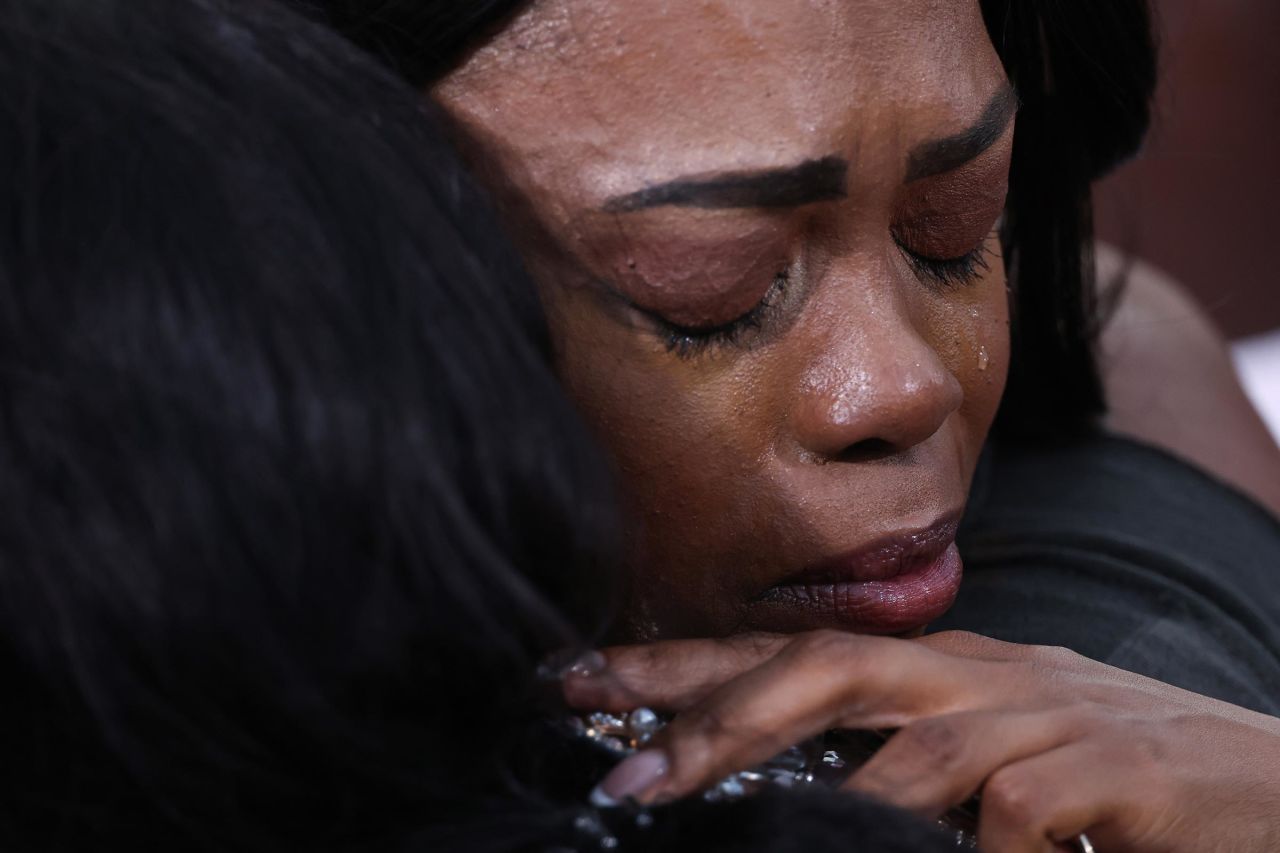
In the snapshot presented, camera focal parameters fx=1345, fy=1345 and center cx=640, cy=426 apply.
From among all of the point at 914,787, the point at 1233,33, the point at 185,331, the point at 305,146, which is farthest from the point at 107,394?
the point at 1233,33

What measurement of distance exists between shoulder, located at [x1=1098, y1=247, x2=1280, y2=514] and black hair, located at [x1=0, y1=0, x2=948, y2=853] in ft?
2.84

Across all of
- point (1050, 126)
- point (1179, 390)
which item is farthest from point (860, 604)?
point (1179, 390)

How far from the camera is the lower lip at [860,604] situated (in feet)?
2.40

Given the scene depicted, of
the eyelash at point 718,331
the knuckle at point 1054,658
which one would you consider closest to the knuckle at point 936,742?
the knuckle at point 1054,658

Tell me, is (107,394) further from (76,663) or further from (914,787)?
(914,787)

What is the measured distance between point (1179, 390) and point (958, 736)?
87cm

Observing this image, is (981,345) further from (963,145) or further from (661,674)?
(661,674)

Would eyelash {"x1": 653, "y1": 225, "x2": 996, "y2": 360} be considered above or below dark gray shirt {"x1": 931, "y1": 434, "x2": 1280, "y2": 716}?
above

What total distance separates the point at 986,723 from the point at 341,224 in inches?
14.6

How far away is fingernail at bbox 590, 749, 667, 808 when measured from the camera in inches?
22.4

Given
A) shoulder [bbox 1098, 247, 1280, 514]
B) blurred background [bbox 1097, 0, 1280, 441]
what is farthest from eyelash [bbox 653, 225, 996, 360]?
blurred background [bbox 1097, 0, 1280, 441]

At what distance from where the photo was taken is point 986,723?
0.63m

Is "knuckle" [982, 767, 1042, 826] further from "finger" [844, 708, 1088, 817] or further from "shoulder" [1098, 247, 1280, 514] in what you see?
"shoulder" [1098, 247, 1280, 514]

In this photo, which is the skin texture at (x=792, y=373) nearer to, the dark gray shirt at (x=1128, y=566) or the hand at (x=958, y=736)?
the hand at (x=958, y=736)
